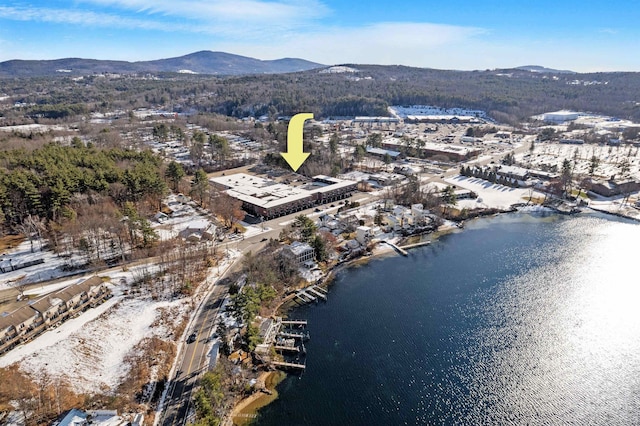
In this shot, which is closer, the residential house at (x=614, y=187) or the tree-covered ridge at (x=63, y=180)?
the tree-covered ridge at (x=63, y=180)

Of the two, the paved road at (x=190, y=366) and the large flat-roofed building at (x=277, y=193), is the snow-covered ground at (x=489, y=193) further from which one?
the paved road at (x=190, y=366)

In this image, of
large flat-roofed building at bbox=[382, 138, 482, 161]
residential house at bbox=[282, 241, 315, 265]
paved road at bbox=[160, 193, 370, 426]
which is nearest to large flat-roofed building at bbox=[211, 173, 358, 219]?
residential house at bbox=[282, 241, 315, 265]

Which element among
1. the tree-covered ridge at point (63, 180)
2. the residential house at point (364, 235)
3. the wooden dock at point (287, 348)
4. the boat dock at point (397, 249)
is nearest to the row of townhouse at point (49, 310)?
the tree-covered ridge at point (63, 180)

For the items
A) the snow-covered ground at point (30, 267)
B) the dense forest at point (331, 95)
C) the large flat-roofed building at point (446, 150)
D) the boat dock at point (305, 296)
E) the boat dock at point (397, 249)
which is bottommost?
the boat dock at point (305, 296)

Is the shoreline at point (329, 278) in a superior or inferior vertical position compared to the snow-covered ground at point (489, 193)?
inferior

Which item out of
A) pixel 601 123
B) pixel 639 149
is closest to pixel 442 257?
pixel 639 149

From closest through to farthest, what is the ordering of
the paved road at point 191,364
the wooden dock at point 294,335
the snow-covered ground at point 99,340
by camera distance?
the paved road at point 191,364
the snow-covered ground at point 99,340
the wooden dock at point 294,335

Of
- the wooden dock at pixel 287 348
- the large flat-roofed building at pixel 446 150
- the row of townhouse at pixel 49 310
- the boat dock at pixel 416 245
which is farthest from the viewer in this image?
the large flat-roofed building at pixel 446 150

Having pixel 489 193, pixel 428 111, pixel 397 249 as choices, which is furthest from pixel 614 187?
pixel 428 111
